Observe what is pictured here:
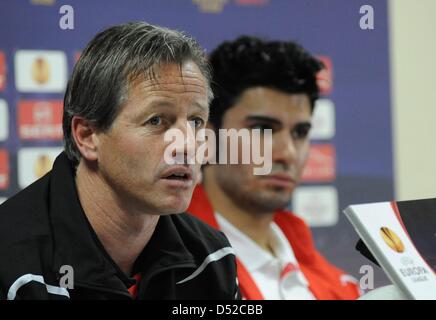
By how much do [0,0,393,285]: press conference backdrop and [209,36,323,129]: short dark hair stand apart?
0.12 m

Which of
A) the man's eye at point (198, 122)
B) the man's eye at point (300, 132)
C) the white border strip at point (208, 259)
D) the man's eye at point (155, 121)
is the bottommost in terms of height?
the white border strip at point (208, 259)

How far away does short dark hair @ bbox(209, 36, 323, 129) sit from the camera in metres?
1.81

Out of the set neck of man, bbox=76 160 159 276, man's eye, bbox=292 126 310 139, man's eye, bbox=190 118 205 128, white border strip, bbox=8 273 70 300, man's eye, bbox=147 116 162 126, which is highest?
man's eye, bbox=147 116 162 126

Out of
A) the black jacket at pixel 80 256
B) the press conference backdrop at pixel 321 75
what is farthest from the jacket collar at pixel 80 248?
the press conference backdrop at pixel 321 75

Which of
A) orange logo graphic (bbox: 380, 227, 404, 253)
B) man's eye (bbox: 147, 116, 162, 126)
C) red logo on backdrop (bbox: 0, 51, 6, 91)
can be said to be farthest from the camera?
red logo on backdrop (bbox: 0, 51, 6, 91)

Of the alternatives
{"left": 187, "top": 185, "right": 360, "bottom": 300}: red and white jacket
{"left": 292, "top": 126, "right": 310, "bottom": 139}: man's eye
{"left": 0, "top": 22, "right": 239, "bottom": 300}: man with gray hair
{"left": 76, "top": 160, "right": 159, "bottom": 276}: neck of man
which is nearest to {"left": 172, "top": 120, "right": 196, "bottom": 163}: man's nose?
{"left": 0, "top": 22, "right": 239, "bottom": 300}: man with gray hair

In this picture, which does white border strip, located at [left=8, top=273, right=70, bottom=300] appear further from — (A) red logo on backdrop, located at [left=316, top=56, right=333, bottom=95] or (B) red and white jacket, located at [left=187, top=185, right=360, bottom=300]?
(A) red logo on backdrop, located at [left=316, top=56, right=333, bottom=95]

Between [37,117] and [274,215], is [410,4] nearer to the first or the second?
[274,215]

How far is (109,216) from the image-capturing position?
3.71ft

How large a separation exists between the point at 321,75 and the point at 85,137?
1071mm

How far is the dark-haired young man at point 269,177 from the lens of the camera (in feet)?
5.62

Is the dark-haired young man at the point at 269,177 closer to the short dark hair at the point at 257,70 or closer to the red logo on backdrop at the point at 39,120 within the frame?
the short dark hair at the point at 257,70

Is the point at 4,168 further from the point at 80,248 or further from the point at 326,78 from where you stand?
the point at 326,78

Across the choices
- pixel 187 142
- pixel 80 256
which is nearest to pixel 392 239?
pixel 187 142
